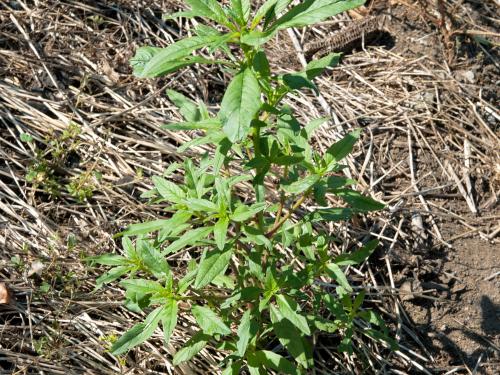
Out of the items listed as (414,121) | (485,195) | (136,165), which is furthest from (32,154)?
(485,195)

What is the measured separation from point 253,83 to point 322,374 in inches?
68.3

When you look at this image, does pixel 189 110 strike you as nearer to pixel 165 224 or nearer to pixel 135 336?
pixel 165 224

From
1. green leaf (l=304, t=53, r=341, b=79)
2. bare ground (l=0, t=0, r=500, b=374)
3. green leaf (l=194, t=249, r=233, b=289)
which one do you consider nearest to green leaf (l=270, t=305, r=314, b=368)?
green leaf (l=194, t=249, r=233, b=289)

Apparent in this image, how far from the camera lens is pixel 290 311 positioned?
2.64m

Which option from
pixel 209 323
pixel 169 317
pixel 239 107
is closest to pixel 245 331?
pixel 209 323

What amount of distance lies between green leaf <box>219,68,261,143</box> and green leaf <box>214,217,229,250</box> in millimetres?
413

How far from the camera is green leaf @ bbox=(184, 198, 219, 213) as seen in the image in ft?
8.25

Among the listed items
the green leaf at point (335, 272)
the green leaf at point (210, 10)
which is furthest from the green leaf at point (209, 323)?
the green leaf at point (210, 10)

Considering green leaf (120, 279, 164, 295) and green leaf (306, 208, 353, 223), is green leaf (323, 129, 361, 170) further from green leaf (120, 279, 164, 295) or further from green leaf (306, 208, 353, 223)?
green leaf (120, 279, 164, 295)

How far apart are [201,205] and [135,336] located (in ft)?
1.86

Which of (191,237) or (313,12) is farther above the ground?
(313,12)

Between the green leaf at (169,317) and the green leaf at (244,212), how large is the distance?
423mm

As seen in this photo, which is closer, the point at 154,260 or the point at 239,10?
the point at 239,10

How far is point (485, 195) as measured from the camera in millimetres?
4105
